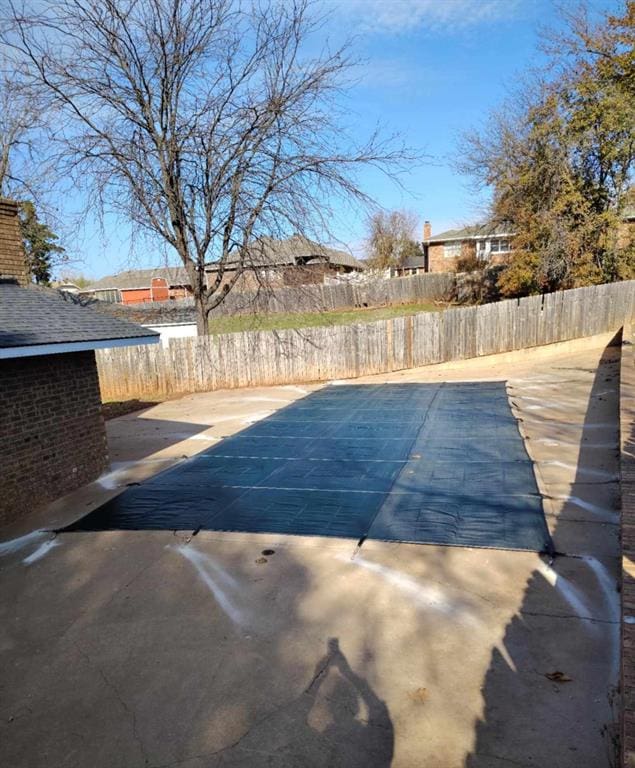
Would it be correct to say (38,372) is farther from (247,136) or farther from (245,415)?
(247,136)

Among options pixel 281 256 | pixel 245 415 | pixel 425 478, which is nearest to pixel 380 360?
pixel 281 256

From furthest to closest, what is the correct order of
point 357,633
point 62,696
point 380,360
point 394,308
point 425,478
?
point 394,308, point 380,360, point 425,478, point 357,633, point 62,696

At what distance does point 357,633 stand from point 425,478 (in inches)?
121

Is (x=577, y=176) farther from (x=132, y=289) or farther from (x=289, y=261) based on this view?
(x=132, y=289)

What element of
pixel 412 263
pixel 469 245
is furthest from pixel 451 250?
pixel 412 263

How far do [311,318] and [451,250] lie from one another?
12893mm

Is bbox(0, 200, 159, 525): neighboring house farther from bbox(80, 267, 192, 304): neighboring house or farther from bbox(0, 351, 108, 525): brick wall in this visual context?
bbox(80, 267, 192, 304): neighboring house

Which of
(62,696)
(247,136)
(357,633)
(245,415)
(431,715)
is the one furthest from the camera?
(247,136)

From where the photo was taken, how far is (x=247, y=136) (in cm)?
1460

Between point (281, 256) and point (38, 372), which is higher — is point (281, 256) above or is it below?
above

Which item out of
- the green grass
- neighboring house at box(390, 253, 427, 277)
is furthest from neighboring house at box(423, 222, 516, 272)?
neighboring house at box(390, 253, 427, 277)

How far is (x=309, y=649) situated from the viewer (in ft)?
11.0

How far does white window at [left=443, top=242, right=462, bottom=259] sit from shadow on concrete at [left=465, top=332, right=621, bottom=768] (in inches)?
1282

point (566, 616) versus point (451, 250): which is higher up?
point (451, 250)
